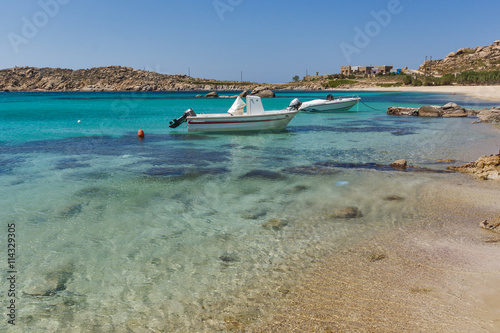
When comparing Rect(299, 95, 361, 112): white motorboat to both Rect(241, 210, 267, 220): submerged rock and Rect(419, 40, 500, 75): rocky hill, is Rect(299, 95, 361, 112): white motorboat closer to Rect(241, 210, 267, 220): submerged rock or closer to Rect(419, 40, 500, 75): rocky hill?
Rect(241, 210, 267, 220): submerged rock

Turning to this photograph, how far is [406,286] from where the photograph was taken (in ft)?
16.0

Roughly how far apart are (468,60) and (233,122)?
151 meters

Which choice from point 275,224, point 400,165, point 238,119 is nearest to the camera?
point 275,224

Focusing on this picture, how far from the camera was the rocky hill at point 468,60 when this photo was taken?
123m

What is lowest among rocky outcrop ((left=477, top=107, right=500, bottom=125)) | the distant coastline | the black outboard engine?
rocky outcrop ((left=477, top=107, right=500, bottom=125))

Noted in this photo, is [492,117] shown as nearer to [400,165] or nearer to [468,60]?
[400,165]

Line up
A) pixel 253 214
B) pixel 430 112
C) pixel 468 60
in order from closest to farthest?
pixel 253 214 < pixel 430 112 < pixel 468 60

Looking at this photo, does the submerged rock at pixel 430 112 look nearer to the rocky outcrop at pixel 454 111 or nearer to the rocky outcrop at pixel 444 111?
the rocky outcrop at pixel 444 111

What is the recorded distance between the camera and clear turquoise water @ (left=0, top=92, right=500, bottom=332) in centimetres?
463

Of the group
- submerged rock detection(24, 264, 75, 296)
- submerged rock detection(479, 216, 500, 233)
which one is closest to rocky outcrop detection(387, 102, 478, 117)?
submerged rock detection(479, 216, 500, 233)

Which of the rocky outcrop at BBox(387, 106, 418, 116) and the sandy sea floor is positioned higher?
the rocky outcrop at BBox(387, 106, 418, 116)

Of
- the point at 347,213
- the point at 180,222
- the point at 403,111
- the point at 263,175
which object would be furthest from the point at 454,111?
the point at 180,222

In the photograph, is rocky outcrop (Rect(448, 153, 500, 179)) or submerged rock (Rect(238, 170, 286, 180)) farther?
submerged rock (Rect(238, 170, 286, 180))

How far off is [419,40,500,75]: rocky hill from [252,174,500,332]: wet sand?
13324 centimetres
